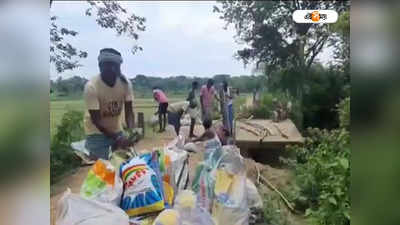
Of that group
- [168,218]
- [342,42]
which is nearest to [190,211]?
[168,218]

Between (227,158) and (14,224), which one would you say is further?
(227,158)

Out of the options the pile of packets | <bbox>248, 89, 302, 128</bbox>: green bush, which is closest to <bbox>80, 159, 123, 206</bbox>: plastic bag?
the pile of packets

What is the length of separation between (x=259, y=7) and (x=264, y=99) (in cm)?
46

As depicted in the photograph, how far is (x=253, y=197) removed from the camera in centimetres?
244

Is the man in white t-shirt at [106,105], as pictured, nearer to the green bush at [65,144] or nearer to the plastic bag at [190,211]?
the green bush at [65,144]

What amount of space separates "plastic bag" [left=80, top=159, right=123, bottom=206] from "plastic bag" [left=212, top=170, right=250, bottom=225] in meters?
0.48

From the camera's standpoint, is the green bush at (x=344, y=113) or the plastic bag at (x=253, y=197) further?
the plastic bag at (x=253, y=197)

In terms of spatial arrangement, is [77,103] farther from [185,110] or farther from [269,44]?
[269,44]

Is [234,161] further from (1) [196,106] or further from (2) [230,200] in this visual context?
(1) [196,106]

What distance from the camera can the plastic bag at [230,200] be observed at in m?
2.41

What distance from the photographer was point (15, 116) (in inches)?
86.4

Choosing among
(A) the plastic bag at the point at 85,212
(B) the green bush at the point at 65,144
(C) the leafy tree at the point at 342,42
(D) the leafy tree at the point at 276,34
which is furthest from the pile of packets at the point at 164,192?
(C) the leafy tree at the point at 342,42

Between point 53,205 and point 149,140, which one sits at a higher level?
point 149,140

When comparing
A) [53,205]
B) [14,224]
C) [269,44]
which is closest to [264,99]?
[269,44]
